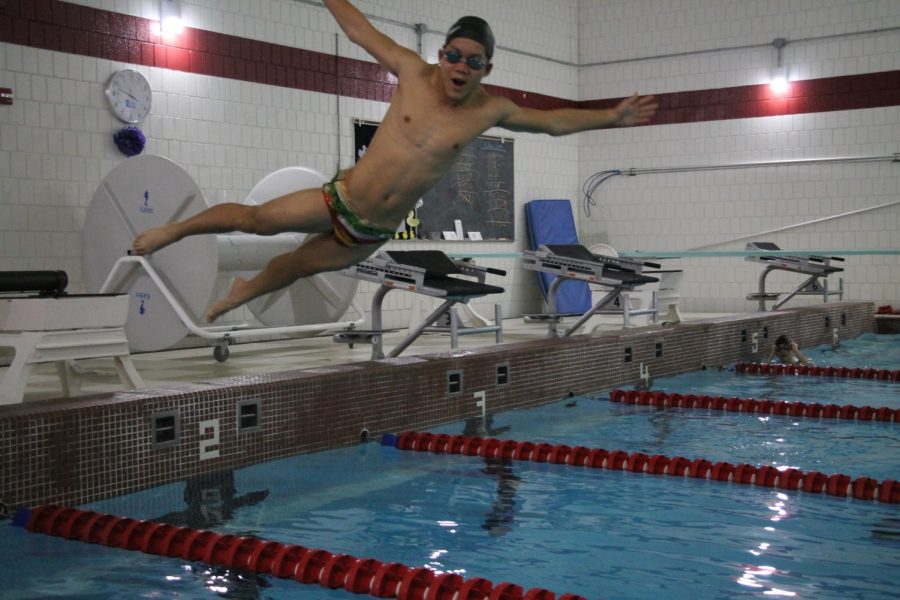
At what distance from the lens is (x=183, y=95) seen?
1109 centimetres

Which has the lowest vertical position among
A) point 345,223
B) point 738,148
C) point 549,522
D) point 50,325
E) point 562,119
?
point 549,522

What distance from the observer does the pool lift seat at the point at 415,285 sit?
809 centimetres

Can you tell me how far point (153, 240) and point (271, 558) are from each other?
59.2 inches

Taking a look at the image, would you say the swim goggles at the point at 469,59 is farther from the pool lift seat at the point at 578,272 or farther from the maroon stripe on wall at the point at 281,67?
the maroon stripe on wall at the point at 281,67

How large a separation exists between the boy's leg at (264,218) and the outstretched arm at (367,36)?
0.66 metres

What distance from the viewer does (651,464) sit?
579 centimetres

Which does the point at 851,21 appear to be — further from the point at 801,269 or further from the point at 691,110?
the point at 801,269

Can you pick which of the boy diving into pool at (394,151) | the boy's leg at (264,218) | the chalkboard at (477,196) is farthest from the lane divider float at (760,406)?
the chalkboard at (477,196)

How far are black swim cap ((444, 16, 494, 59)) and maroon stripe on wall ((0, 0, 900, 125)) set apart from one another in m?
6.89

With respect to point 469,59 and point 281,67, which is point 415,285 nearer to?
point 469,59

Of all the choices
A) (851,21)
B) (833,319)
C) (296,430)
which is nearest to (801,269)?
(833,319)

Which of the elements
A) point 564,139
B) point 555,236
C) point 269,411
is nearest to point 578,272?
point 269,411

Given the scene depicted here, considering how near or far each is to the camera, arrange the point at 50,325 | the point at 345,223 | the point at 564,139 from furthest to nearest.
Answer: the point at 564,139 → the point at 50,325 → the point at 345,223

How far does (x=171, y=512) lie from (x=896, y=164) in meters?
13.1
